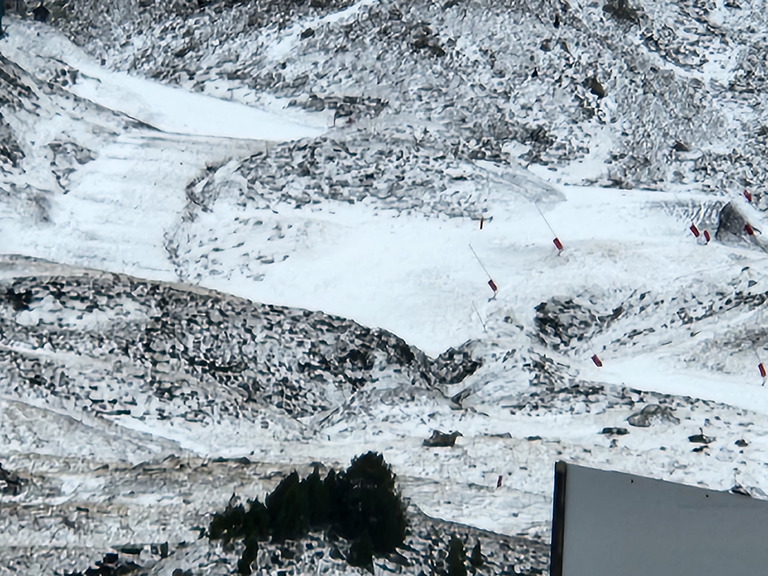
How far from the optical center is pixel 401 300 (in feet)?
82.3

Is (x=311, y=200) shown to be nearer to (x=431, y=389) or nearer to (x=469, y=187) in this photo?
(x=469, y=187)

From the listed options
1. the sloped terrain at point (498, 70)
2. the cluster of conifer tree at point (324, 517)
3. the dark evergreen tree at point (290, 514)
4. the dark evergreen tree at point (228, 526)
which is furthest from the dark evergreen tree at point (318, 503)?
the sloped terrain at point (498, 70)

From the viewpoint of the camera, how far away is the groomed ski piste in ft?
69.3

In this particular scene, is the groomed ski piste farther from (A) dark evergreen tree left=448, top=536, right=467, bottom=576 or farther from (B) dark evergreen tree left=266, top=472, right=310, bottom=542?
(B) dark evergreen tree left=266, top=472, right=310, bottom=542

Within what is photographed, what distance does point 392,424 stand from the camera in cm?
2236

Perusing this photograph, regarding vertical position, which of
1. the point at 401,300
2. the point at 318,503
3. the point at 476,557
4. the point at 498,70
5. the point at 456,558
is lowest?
the point at 476,557

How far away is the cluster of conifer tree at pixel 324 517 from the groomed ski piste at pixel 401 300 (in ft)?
4.38

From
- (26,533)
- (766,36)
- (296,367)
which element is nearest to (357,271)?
(296,367)

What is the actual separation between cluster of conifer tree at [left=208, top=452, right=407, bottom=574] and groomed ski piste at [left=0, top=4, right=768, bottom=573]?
1.33 metres

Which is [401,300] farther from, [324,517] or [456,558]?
[456,558]

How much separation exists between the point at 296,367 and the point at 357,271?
331 cm

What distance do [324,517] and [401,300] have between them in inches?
289

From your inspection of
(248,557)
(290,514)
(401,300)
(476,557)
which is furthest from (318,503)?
(401,300)

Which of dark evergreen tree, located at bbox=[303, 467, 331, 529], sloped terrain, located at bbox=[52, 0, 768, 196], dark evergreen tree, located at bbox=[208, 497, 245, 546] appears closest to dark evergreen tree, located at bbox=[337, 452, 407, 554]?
dark evergreen tree, located at bbox=[303, 467, 331, 529]
